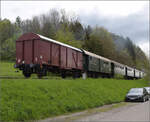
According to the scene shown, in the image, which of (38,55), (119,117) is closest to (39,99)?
(119,117)

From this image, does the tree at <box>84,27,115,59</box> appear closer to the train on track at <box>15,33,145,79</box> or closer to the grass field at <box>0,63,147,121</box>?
the train on track at <box>15,33,145,79</box>

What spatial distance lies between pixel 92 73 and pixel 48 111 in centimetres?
1746

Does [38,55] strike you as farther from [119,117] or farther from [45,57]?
[119,117]

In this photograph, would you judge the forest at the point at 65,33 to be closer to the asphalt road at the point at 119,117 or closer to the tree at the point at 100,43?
the tree at the point at 100,43

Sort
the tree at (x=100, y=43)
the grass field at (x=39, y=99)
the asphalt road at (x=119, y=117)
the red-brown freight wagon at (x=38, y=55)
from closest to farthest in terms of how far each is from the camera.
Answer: the grass field at (x=39, y=99) < the asphalt road at (x=119, y=117) < the red-brown freight wagon at (x=38, y=55) < the tree at (x=100, y=43)

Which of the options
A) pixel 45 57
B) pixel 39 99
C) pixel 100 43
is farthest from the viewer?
pixel 100 43

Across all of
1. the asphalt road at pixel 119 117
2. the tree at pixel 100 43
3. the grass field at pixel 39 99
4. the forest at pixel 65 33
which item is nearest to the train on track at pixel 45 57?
the grass field at pixel 39 99

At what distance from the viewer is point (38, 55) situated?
1592cm

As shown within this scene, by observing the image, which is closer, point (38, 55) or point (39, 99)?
point (39, 99)

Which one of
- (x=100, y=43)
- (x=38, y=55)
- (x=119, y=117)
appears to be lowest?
(x=119, y=117)

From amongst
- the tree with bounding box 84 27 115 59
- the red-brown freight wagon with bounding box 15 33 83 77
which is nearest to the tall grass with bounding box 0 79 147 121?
the red-brown freight wagon with bounding box 15 33 83 77

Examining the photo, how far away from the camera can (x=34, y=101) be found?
9.26 metres

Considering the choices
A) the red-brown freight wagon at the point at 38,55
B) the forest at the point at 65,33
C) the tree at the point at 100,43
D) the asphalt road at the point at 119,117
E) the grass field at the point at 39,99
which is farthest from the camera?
the tree at the point at 100,43

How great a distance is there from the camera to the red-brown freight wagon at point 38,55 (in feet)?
52.2
